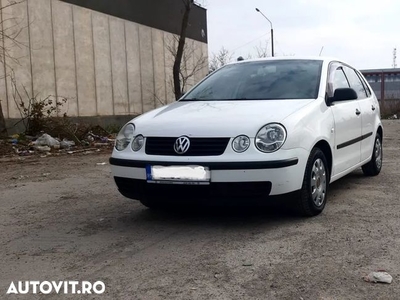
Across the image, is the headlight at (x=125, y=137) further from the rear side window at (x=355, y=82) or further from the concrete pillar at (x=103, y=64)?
the concrete pillar at (x=103, y=64)

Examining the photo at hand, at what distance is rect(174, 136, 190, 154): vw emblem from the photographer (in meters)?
4.10

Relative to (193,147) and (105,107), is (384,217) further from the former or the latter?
(105,107)

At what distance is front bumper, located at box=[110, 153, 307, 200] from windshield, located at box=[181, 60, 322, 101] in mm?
969

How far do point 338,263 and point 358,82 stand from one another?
145 inches

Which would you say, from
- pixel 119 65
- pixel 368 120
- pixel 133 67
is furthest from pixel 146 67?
pixel 368 120

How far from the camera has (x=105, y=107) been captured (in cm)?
1783

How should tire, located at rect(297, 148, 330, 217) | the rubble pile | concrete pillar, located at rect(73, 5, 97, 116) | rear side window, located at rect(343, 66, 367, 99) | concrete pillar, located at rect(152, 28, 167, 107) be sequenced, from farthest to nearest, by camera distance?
concrete pillar, located at rect(152, 28, 167, 107), concrete pillar, located at rect(73, 5, 97, 116), the rubble pile, rear side window, located at rect(343, 66, 367, 99), tire, located at rect(297, 148, 330, 217)

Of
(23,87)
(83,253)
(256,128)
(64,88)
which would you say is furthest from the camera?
(64,88)

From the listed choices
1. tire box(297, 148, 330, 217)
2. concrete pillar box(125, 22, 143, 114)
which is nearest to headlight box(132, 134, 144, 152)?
tire box(297, 148, 330, 217)

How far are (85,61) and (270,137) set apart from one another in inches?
537

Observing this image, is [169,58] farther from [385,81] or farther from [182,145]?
[385,81]

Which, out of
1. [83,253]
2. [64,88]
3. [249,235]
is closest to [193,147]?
[249,235]

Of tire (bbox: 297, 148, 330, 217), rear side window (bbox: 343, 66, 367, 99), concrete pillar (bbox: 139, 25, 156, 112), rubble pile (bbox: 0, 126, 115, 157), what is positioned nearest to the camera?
tire (bbox: 297, 148, 330, 217)

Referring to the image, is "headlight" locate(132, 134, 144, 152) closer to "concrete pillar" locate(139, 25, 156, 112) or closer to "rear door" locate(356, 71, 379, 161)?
"rear door" locate(356, 71, 379, 161)
